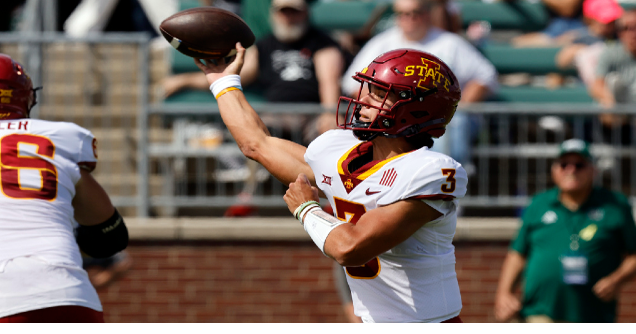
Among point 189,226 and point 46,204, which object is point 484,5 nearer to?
point 189,226

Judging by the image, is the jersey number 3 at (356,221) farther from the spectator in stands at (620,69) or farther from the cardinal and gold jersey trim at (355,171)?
the spectator in stands at (620,69)

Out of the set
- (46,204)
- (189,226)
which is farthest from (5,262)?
(189,226)

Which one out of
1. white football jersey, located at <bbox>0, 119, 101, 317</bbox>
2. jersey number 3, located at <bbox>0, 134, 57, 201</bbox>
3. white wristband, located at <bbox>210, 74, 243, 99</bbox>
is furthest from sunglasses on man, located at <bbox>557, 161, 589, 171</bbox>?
jersey number 3, located at <bbox>0, 134, 57, 201</bbox>

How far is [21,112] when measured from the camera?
361 cm

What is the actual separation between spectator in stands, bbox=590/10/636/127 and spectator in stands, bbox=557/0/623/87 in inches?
6.9

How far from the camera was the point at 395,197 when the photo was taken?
2865 mm

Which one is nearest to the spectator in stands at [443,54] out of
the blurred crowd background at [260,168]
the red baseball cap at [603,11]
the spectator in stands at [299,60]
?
the blurred crowd background at [260,168]

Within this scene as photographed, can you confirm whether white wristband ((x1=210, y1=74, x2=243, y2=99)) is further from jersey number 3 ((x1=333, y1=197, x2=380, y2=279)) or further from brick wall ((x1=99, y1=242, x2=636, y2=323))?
brick wall ((x1=99, y1=242, x2=636, y2=323))

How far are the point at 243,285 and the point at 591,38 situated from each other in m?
4.35

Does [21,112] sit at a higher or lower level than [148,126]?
higher

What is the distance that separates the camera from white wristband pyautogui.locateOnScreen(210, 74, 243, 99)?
3.52 meters

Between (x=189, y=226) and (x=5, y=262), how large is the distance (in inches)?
147

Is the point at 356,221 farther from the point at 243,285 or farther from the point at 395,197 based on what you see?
the point at 243,285

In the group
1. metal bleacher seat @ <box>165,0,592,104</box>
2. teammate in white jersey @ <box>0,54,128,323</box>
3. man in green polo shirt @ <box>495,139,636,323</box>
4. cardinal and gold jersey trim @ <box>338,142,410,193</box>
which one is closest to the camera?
cardinal and gold jersey trim @ <box>338,142,410,193</box>
